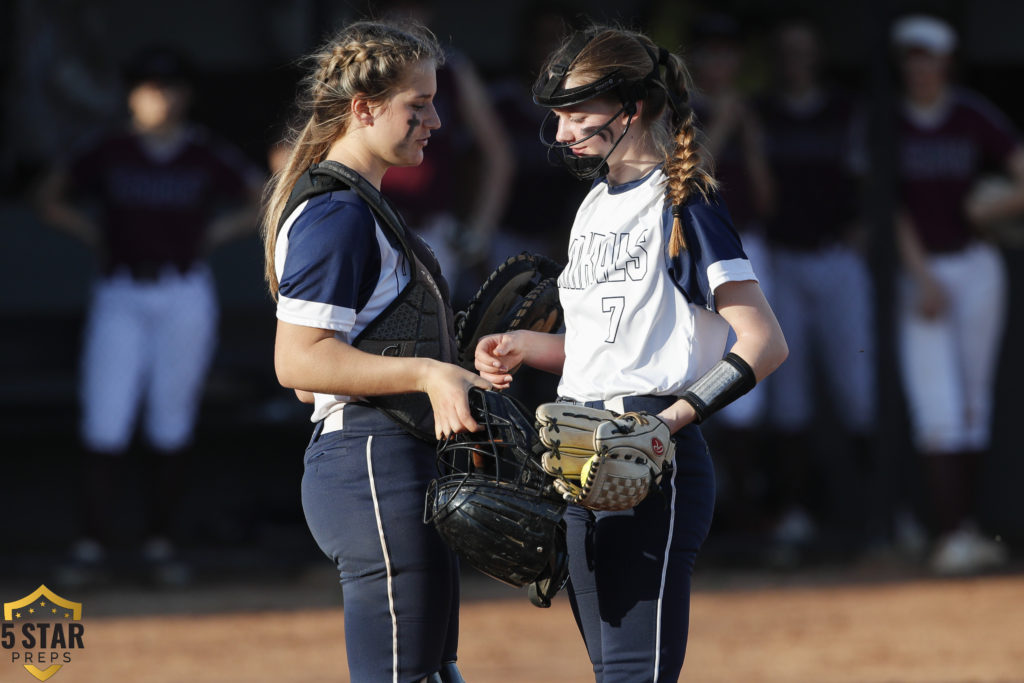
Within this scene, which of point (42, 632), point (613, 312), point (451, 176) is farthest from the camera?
point (451, 176)

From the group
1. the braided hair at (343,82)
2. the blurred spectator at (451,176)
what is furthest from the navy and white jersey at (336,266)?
the blurred spectator at (451,176)

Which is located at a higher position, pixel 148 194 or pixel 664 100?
pixel 664 100

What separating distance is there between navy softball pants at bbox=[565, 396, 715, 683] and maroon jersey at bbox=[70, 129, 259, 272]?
172 inches

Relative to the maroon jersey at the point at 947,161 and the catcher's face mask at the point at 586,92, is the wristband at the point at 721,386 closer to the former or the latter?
the catcher's face mask at the point at 586,92

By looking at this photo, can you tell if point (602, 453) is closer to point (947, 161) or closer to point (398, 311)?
point (398, 311)

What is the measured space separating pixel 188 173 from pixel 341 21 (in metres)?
1.17

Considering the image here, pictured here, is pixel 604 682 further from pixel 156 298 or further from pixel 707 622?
pixel 156 298

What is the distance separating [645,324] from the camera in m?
2.77

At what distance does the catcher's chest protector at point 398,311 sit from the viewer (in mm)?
2791

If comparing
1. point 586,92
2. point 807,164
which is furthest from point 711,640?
point 586,92

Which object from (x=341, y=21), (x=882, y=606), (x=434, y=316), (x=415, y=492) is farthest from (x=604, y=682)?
(x=341, y=21)

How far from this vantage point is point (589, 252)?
114 inches

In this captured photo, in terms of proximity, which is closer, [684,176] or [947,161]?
[684,176]

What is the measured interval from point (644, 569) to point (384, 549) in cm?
53
